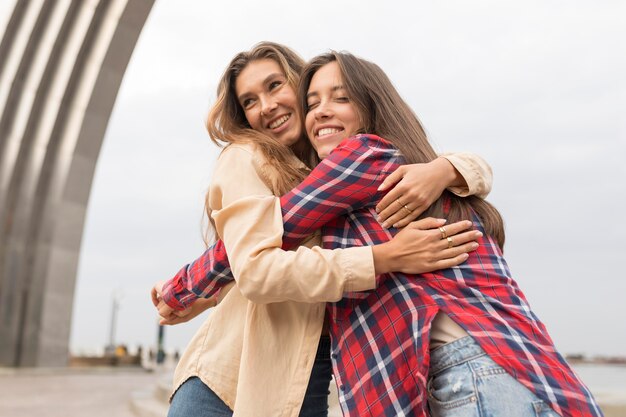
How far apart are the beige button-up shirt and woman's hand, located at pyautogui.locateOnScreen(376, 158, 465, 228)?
91 millimetres

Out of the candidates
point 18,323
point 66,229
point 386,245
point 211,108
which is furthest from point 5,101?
point 386,245

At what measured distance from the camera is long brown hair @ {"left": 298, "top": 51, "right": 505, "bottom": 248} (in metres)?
1.96

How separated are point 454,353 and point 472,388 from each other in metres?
0.10

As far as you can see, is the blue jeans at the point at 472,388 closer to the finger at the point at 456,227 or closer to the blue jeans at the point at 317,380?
the finger at the point at 456,227

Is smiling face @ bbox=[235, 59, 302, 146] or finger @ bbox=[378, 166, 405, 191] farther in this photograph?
smiling face @ bbox=[235, 59, 302, 146]

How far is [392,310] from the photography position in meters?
1.76

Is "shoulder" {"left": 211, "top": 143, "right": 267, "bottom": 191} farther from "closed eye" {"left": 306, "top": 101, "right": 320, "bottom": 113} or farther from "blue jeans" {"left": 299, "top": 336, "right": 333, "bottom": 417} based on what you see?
"blue jeans" {"left": 299, "top": 336, "right": 333, "bottom": 417}

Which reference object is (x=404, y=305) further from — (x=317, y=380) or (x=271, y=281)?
(x=317, y=380)

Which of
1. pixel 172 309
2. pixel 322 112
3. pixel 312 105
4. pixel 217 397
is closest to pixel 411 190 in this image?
pixel 322 112

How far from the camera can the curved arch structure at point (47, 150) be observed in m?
14.4

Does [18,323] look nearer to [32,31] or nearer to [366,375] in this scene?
[32,31]

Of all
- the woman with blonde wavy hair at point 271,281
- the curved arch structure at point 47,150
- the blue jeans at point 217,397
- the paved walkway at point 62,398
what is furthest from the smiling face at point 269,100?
the curved arch structure at point 47,150

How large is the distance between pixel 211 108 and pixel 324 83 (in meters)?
0.55

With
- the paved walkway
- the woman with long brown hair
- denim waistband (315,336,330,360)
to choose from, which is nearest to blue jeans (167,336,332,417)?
denim waistband (315,336,330,360)
